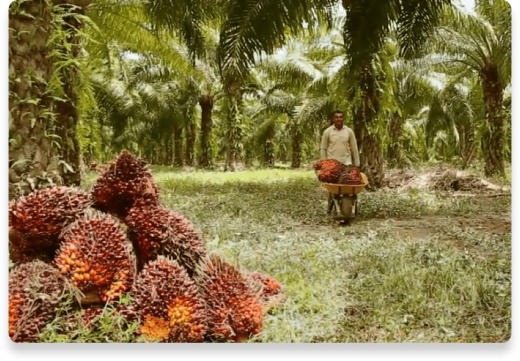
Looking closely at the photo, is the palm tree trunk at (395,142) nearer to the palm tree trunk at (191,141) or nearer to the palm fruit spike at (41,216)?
the palm tree trunk at (191,141)

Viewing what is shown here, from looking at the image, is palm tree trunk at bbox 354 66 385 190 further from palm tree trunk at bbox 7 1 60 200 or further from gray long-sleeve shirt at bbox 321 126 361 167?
palm tree trunk at bbox 7 1 60 200

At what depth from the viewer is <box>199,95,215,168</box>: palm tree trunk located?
16.0ft

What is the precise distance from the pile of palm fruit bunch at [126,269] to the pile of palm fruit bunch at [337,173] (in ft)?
4.61

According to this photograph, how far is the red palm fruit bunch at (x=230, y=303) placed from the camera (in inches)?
91.0

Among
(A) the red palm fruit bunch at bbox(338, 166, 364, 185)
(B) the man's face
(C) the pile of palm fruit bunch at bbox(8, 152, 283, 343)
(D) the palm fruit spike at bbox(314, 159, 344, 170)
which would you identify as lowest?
(C) the pile of palm fruit bunch at bbox(8, 152, 283, 343)

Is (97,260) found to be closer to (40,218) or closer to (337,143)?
(40,218)

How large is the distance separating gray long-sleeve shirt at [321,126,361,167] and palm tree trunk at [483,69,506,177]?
88cm

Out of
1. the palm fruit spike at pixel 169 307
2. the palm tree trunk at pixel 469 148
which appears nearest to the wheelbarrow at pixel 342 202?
the palm tree trunk at pixel 469 148

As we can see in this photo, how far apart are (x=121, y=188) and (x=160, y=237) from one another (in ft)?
1.07

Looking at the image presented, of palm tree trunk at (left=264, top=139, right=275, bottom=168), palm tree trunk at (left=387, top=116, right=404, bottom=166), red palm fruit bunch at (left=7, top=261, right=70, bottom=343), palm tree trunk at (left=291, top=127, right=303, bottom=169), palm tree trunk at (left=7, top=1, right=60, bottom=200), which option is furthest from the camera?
palm tree trunk at (left=264, top=139, right=275, bottom=168)

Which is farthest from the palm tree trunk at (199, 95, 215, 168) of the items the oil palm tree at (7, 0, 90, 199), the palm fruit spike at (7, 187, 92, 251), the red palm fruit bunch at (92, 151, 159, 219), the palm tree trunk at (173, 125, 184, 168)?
the palm fruit spike at (7, 187, 92, 251)

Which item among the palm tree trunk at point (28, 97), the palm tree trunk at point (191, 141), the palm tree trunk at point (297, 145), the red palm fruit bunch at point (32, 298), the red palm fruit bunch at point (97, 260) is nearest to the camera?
the red palm fruit bunch at point (32, 298)
